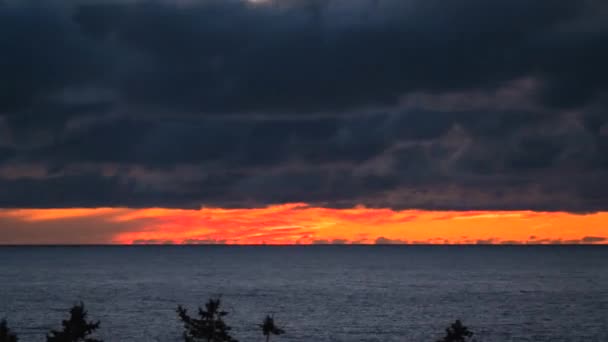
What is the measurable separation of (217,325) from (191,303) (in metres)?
140

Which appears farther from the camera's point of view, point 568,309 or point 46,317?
point 568,309

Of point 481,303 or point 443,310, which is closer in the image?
point 443,310

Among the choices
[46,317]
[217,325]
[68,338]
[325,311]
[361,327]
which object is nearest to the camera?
[68,338]

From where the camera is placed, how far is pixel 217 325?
50.3 metres

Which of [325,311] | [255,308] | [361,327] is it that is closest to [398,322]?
[361,327]

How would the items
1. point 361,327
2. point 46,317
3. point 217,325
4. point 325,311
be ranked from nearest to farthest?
point 217,325
point 361,327
point 46,317
point 325,311

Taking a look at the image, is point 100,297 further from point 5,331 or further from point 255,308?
point 5,331

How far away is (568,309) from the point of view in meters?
166

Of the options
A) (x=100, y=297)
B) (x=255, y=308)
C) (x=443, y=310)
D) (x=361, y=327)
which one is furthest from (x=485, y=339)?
(x=100, y=297)

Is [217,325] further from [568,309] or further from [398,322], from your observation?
[568,309]

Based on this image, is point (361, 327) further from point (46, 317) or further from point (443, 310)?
point (46, 317)

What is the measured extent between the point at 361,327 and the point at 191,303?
63.0 m

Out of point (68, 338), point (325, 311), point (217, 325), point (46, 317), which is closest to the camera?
point (68, 338)

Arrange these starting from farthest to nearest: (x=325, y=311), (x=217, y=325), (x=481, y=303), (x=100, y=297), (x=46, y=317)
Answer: (x=100, y=297), (x=481, y=303), (x=325, y=311), (x=46, y=317), (x=217, y=325)
